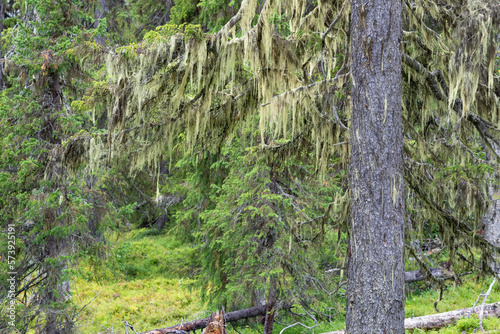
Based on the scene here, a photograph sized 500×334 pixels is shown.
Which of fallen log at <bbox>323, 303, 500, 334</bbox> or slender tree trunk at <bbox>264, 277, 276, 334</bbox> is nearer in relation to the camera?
fallen log at <bbox>323, 303, 500, 334</bbox>

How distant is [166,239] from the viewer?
18031 millimetres

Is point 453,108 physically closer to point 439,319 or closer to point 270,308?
point 439,319

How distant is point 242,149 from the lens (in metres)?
8.49

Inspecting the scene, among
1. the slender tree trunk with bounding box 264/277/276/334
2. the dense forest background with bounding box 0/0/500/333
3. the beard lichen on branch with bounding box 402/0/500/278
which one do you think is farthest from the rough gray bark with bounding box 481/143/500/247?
the slender tree trunk with bounding box 264/277/276/334

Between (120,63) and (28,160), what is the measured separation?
371cm

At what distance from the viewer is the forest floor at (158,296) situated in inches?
347

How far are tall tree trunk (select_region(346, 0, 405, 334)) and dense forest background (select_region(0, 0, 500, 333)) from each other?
0.51ft

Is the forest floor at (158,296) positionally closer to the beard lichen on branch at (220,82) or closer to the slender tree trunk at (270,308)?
the slender tree trunk at (270,308)

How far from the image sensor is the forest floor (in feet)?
28.9

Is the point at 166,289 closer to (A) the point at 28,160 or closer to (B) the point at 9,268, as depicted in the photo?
(B) the point at 9,268

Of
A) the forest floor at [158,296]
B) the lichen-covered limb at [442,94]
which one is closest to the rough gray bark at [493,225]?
the forest floor at [158,296]

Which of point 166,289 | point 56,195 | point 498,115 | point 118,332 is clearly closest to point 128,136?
point 56,195

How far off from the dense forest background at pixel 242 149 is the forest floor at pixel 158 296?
80mm

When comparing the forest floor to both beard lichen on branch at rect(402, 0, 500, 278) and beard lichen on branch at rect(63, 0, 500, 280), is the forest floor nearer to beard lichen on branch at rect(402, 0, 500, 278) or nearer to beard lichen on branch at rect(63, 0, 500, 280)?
beard lichen on branch at rect(402, 0, 500, 278)
